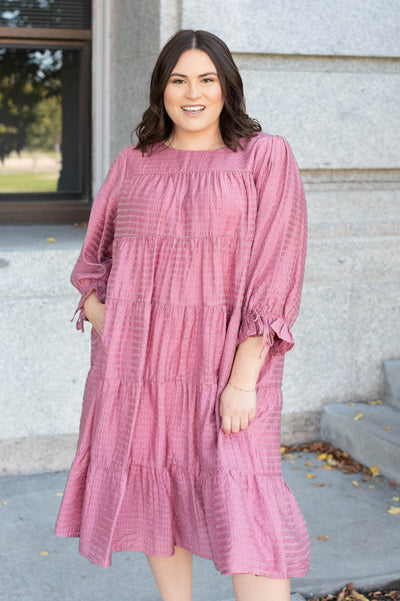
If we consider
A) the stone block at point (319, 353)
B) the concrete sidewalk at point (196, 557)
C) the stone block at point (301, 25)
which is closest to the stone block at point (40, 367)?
the concrete sidewalk at point (196, 557)

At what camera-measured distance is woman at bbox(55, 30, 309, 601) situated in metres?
2.56

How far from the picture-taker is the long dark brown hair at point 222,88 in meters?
2.63

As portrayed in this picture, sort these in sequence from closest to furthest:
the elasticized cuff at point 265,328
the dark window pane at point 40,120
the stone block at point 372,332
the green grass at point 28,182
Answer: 1. the elasticized cuff at point 265,328
2. the stone block at point 372,332
3. the dark window pane at point 40,120
4. the green grass at point 28,182

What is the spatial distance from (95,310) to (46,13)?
312 centimetres

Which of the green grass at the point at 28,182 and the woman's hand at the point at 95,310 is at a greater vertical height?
the green grass at the point at 28,182

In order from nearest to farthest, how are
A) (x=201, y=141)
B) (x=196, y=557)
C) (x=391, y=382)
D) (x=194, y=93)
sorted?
(x=194, y=93) < (x=201, y=141) < (x=196, y=557) < (x=391, y=382)

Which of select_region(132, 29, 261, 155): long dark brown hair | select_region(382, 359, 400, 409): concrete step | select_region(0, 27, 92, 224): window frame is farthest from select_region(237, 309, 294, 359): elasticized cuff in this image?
select_region(0, 27, 92, 224): window frame

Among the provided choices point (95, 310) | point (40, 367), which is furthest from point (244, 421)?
point (40, 367)

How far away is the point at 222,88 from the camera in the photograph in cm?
265

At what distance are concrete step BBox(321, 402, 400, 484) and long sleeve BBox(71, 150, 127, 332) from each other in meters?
Result: 2.21

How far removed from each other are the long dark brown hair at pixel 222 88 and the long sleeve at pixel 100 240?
14 centimetres

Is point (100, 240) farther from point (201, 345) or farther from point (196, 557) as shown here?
point (196, 557)

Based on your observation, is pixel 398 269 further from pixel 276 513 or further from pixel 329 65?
pixel 276 513

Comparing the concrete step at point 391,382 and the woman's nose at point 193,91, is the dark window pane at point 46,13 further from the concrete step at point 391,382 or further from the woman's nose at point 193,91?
the woman's nose at point 193,91
